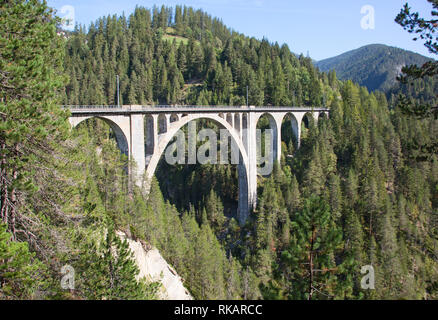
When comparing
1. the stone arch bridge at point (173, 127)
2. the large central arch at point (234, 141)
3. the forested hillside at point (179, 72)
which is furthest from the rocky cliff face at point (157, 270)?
the forested hillside at point (179, 72)

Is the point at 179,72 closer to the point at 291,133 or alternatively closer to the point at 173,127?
the point at 291,133

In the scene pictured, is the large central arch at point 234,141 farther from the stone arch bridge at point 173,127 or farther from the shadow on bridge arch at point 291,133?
the shadow on bridge arch at point 291,133

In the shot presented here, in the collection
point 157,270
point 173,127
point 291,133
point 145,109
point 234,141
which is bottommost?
point 157,270

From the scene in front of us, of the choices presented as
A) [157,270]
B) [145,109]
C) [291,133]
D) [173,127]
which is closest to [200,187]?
[291,133]

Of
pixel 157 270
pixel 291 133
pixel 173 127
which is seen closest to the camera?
pixel 157 270

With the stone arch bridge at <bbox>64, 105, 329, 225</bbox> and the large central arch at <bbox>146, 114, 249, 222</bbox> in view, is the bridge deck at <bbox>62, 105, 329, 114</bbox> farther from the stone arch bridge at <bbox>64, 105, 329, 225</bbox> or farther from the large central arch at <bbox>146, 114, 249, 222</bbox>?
the large central arch at <bbox>146, 114, 249, 222</bbox>

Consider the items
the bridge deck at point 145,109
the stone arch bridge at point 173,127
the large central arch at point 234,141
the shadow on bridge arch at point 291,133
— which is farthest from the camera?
the shadow on bridge arch at point 291,133

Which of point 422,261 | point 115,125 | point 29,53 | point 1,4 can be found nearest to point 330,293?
point 29,53
